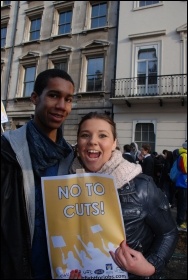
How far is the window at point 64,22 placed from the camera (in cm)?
1042

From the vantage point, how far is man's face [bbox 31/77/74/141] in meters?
1.13

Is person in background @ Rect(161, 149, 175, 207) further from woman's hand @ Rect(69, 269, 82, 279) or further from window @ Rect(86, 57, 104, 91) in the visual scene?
window @ Rect(86, 57, 104, 91)

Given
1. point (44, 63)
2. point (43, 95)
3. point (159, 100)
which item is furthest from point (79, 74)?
point (43, 95)

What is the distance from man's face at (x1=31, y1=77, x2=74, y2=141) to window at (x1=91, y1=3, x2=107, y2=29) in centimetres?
1117

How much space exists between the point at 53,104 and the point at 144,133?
30.1 feet

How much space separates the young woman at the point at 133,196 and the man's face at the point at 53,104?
12 centimetres

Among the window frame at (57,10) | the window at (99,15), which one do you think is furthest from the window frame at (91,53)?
the window frame at (57,10)

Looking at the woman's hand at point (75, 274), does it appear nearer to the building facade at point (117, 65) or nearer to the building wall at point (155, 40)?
the building facade at point (117, 65)

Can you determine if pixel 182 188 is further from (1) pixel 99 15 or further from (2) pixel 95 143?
(1) pixel 99 15

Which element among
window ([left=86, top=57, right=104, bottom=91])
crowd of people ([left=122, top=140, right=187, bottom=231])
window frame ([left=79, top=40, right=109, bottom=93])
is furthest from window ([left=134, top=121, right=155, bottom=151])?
crowd of people ([left=122, top=140, right=187, bottom=231])

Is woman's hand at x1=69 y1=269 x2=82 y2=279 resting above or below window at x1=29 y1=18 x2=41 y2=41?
below

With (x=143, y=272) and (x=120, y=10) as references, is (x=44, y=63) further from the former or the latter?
(x=143, y=272)

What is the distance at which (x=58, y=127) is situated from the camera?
1.18 meters

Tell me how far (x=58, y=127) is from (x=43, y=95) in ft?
0.53
